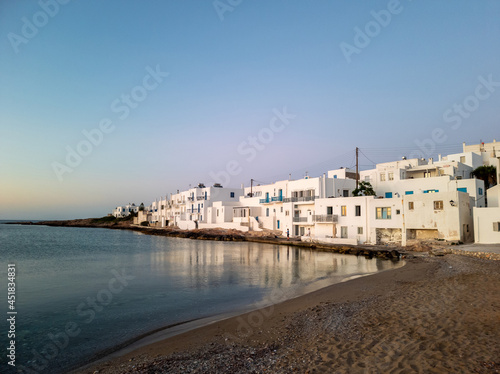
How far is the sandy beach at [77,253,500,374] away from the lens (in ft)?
21.1

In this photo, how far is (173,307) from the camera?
14250 millimetres

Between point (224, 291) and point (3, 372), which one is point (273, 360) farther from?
point (224, 291)

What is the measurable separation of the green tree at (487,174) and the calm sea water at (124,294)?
2838 cm

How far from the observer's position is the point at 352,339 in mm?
7902

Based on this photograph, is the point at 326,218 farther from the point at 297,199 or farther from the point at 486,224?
the point at 486,224

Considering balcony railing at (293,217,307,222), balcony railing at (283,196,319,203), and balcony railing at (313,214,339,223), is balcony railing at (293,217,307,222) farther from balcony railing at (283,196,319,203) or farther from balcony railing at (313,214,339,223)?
balcony railing at (313,214,339,223)

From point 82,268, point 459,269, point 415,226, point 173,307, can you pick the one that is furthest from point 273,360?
point 415,226

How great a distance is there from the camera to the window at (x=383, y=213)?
35375 mm

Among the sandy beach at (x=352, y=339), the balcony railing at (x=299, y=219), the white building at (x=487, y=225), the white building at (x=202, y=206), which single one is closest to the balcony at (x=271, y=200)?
the balcony railing at (x=299, y=219)

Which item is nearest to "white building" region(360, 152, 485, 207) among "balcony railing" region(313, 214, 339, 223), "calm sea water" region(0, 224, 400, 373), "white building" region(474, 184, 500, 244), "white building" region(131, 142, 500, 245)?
"white building" region(131, 142, 500, 245)

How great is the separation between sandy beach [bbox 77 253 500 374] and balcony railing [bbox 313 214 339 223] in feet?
88.7

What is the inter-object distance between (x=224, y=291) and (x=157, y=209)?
94.1 metres

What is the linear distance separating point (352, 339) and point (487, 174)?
49066 millimetres

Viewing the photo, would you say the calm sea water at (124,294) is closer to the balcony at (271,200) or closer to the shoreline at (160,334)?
the shoreline at (160,334)
